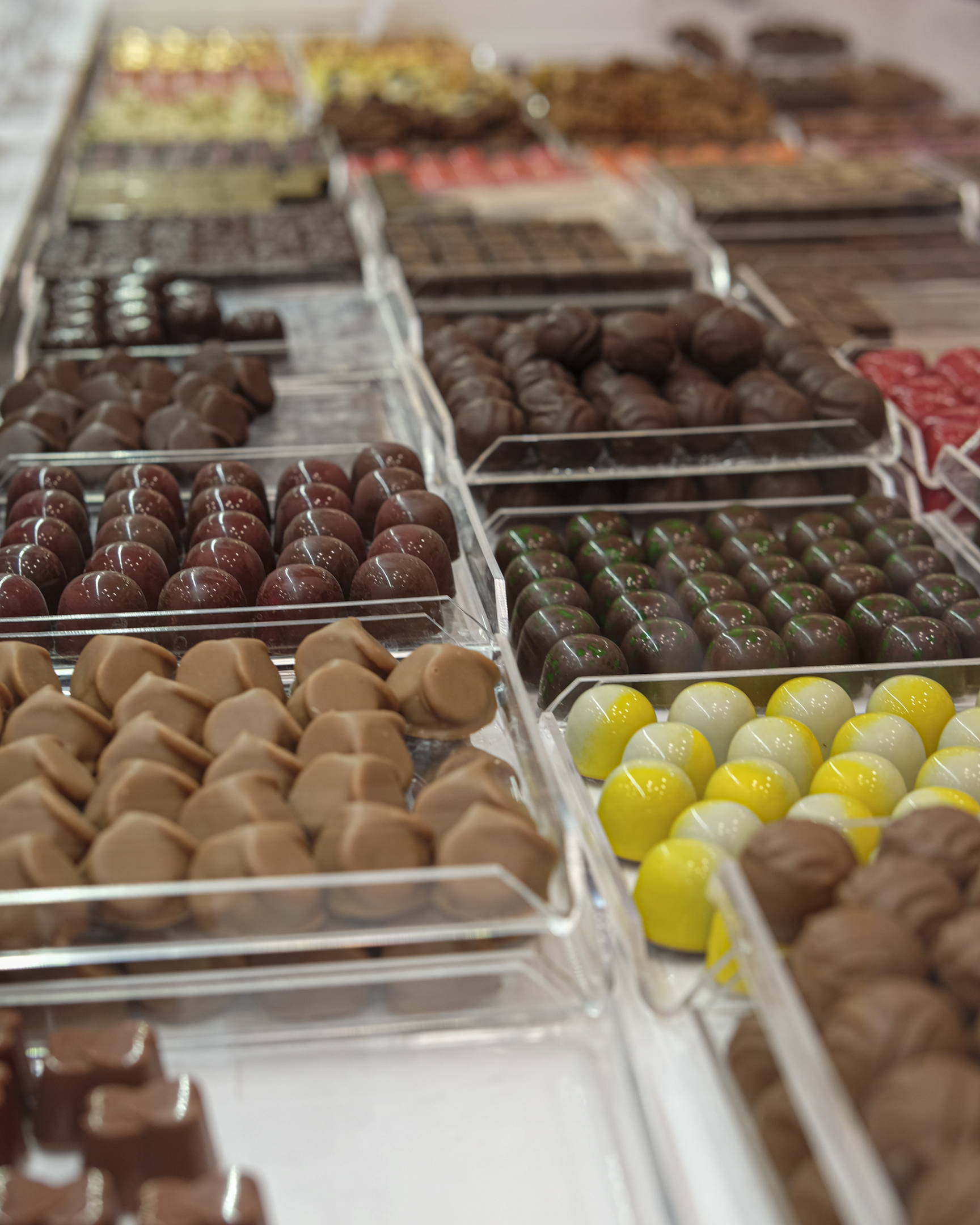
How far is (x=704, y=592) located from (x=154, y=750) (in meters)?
0.84

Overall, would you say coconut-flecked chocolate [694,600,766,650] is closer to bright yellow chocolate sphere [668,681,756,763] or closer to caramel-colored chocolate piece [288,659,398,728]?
bright yellow chocolate sphere [668,681,756,763]

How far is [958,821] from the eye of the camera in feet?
3.84

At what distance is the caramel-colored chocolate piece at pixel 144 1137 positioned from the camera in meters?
0.99

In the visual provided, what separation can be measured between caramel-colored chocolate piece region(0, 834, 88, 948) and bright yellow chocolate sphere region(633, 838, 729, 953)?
0.55 m

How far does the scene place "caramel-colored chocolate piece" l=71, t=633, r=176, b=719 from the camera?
4.73 ft

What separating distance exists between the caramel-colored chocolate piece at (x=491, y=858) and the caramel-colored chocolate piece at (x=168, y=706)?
346mm

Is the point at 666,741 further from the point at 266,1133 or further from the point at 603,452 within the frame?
the point at 603,452

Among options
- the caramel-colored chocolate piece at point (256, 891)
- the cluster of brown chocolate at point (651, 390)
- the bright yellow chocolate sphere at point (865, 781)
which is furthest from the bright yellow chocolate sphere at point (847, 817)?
the cluster of brown chocolate at point (651, 390)

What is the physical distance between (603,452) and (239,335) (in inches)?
38.5

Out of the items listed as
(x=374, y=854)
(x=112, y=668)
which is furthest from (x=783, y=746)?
(x=112, y=668)

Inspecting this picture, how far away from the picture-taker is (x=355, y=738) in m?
1.32

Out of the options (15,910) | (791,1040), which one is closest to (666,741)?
(791,1040)

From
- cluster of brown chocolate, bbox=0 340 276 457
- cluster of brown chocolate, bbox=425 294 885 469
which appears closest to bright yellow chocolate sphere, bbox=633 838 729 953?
cluster of brown chocolate, bbox=425 294 885 469

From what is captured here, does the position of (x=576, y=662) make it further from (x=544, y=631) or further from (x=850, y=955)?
(x=850, y=955)
